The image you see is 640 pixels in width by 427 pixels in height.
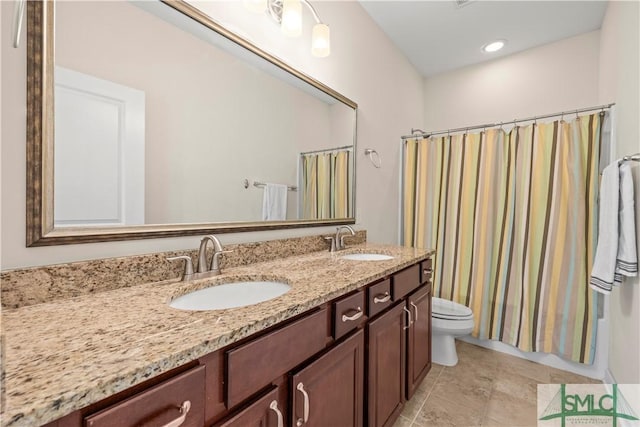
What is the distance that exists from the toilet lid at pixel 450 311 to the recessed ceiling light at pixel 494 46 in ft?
7.24

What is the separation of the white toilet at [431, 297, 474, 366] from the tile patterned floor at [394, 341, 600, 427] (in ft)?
0.22

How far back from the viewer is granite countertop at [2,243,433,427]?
1.26 ft

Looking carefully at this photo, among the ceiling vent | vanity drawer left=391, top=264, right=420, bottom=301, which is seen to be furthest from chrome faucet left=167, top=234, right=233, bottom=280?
the ceiling vent

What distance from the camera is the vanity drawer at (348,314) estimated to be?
917 millimetres

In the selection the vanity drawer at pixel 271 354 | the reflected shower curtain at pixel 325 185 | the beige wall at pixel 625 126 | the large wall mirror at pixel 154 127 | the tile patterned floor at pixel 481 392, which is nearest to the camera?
the vanity drawer at pixel 271 354

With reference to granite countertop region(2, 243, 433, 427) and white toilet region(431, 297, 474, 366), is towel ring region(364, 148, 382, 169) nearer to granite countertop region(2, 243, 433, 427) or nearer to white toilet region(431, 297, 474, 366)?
white toilet region(431, 297, 474, 366)

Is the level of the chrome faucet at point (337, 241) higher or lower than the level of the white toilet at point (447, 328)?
higher

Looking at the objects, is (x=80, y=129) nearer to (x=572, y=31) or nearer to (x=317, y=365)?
(x=317, y=365)

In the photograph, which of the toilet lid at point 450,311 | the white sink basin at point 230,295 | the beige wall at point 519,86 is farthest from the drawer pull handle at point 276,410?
the beige wall at point 519,86

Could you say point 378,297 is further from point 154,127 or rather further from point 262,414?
point 154,127

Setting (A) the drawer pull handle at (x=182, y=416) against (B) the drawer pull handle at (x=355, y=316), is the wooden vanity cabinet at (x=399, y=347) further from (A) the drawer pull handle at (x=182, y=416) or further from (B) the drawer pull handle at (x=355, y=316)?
(A) the drawer pull handle at (x=182, y=416)

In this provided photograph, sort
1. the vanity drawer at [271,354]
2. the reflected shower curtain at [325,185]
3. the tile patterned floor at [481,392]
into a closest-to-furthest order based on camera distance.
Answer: the vanity drawer at [271,354]
the tile patterned floor at [481,392]
the reflected shower curtain at [325,185]

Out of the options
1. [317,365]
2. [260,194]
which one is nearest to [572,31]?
[260,194]

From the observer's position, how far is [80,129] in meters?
0.81
